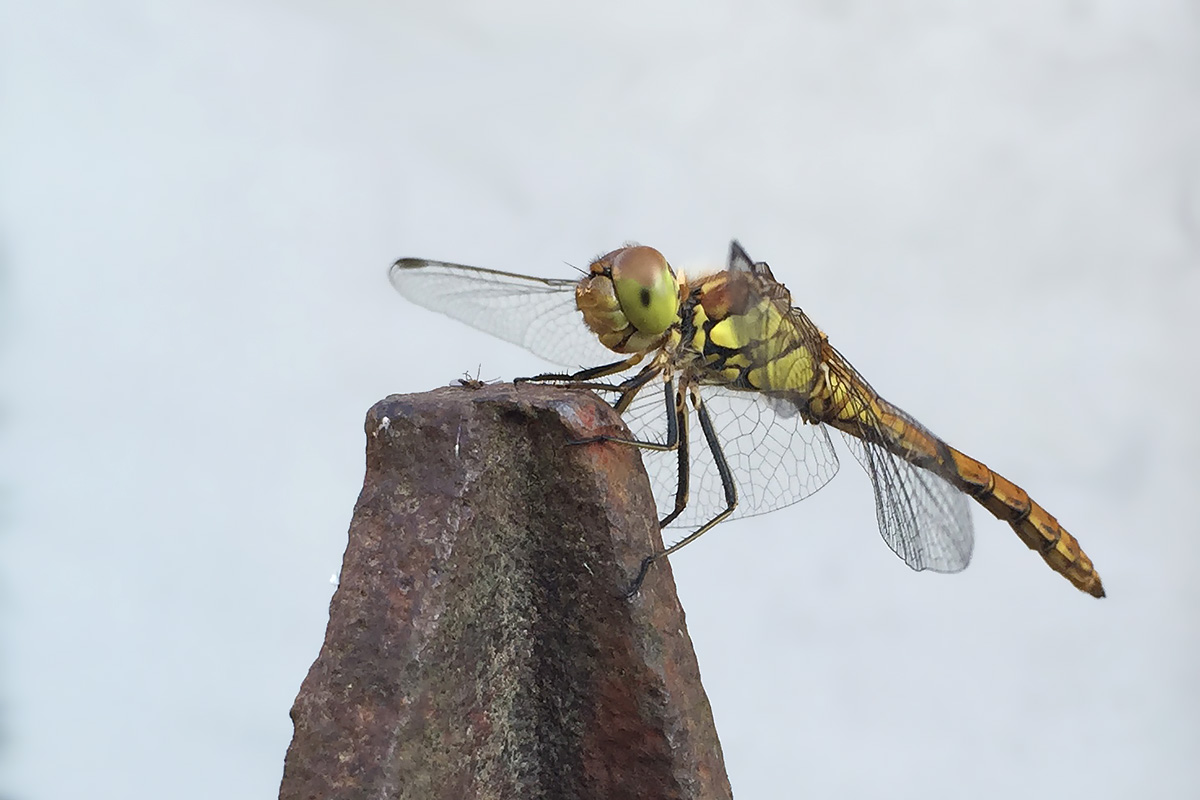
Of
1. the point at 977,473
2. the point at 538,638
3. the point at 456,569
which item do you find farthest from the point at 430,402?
the point at 977,473

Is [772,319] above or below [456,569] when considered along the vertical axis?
above

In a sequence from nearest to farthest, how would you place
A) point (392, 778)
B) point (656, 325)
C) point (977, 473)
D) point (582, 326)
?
point (392, 778) < point (656, 325) < point (582, 326) < point (977, 473)

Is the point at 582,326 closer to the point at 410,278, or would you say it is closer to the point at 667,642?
the point at 410,278

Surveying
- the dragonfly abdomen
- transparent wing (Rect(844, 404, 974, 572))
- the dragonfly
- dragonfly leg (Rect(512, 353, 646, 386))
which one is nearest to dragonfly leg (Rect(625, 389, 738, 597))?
the dragonfly

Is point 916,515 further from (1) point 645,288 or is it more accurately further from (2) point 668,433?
(1) point 645,288

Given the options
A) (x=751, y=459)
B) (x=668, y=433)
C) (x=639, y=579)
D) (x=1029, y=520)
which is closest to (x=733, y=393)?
(x=751, y=459)

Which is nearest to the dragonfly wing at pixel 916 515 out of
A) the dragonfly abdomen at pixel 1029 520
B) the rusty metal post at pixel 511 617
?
the dragonfly abdomen at pixel 1029 520
